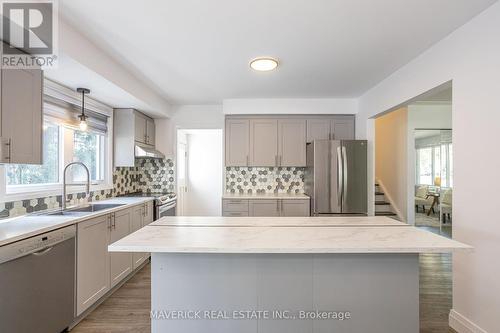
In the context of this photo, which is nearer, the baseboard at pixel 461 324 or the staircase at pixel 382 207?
the baseboard at pixel 461 324

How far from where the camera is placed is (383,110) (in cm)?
335

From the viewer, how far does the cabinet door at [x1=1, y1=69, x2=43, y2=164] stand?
1.71 m

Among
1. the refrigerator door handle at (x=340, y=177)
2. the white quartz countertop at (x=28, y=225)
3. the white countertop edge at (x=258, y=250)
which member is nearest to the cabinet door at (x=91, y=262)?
the white quartz countertop at (x=28, y=225)

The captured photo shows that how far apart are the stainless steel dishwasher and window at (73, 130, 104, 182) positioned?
1.38m

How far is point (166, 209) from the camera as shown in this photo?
404 cm

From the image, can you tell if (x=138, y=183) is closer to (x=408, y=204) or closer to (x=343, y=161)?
(x=343, y=161)

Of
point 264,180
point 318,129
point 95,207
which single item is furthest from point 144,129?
point 318,129

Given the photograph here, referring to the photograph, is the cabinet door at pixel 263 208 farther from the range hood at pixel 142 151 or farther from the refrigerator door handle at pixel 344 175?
the range hood at pixel 142 151

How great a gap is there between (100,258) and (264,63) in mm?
2563

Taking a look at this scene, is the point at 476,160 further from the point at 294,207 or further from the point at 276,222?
the point at 294,207

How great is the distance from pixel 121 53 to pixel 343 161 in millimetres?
3077

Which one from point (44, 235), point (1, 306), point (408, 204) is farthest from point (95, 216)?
point (408, 204)

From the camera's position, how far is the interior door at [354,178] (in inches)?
145

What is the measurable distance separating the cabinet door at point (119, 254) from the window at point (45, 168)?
80cm
